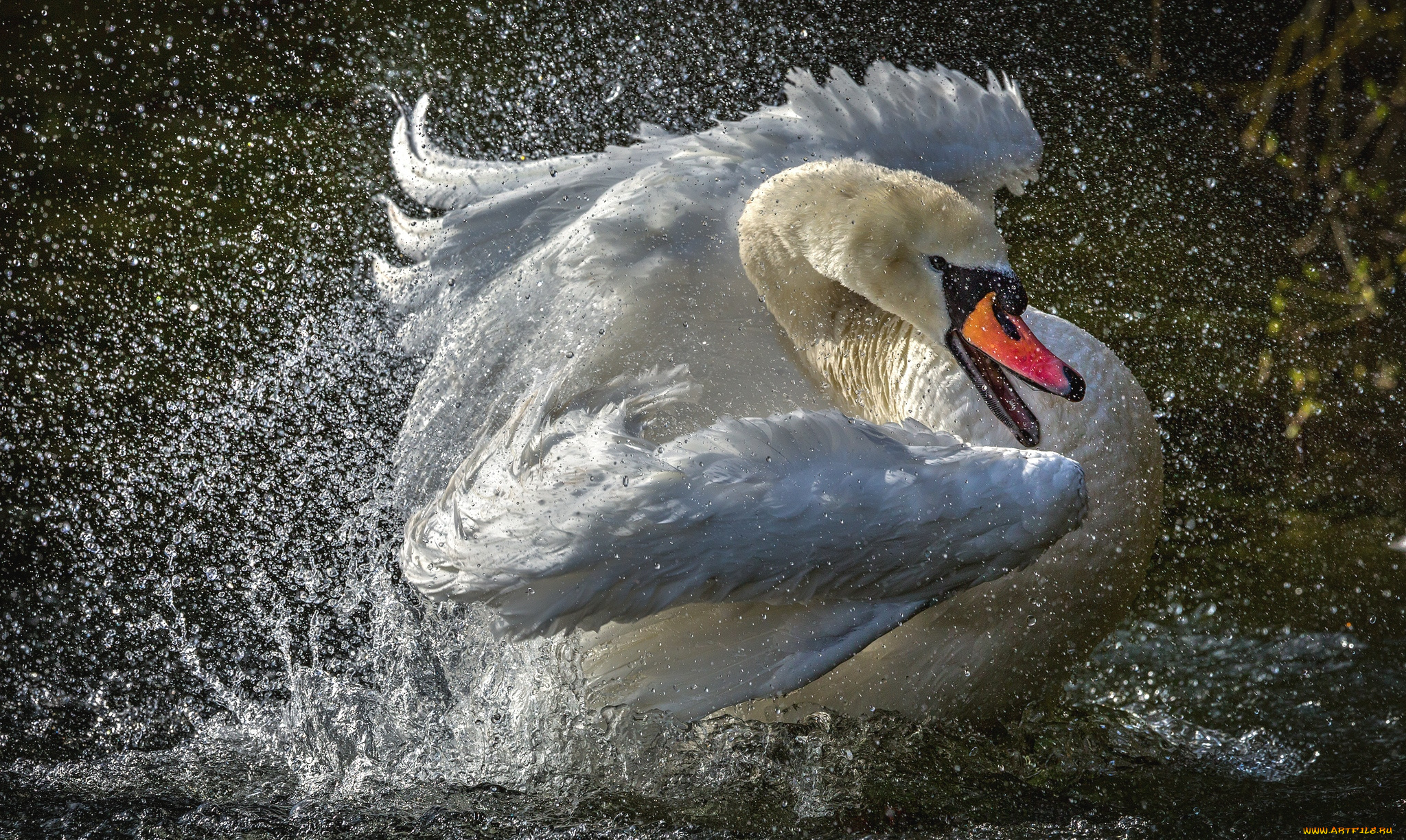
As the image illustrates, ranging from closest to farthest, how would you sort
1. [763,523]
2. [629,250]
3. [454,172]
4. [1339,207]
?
[763,523] < [629,250] < [454,172] < [1339,207]

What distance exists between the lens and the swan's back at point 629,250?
3.08m

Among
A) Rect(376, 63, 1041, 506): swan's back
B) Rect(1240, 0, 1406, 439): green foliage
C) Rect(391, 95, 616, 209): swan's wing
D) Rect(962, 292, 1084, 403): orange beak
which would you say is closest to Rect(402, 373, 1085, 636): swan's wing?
Rect(962, 292, 1084, 403): orange beak

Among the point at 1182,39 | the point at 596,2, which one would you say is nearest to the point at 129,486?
the point at 596,2

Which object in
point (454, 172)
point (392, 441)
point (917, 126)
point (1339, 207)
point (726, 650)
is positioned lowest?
point (726, 650)

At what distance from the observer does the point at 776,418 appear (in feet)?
7.94

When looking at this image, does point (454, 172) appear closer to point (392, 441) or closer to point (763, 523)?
point (392, 441)

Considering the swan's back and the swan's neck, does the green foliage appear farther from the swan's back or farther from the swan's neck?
the swan's neck

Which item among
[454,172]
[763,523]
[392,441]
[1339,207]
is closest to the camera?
[763,523]

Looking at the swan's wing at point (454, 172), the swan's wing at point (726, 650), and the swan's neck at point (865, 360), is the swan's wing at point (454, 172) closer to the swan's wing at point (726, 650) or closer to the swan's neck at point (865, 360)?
the swan's neck at point (865, 360)

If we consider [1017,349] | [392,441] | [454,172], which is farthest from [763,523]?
[392,441]

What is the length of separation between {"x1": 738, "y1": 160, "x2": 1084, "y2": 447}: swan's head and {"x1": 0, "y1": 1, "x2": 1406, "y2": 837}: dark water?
0.79 m

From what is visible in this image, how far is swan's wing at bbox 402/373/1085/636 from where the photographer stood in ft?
7.48

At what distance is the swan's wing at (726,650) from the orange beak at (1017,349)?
546 millimetres

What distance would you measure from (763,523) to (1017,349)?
747mm
